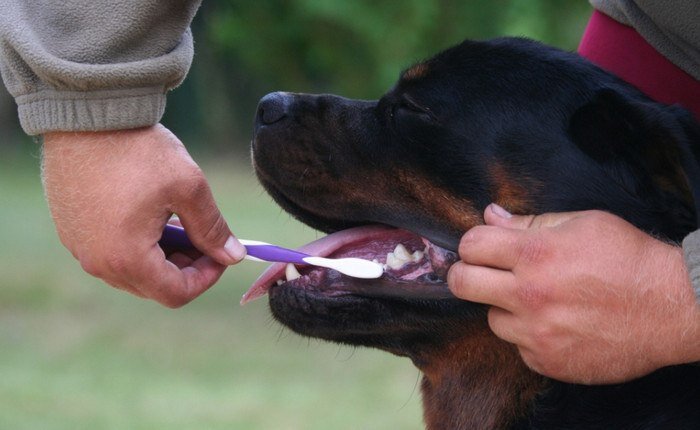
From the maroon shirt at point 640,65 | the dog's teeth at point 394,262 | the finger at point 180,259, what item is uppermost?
the maroon shirt at point 640,65

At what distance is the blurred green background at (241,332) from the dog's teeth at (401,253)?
2.53 meters

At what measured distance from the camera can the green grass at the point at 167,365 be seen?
7.23 m

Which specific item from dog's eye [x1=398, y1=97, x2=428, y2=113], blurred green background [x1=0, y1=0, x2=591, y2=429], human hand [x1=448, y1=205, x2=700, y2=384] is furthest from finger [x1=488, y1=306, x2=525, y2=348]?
blurred green background [x1=0, y1=0, x2=591, y2=429]

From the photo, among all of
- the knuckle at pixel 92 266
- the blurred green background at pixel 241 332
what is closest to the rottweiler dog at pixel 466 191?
the knuckle at pixel 92 266

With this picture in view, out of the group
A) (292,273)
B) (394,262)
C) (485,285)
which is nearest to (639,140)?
(485,285)

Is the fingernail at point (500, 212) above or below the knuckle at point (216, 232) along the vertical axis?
above

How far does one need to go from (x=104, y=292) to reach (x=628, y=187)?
343 inches

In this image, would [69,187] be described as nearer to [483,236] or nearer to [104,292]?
[483,236]

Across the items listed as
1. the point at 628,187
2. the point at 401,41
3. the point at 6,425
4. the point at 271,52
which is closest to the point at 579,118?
the point at 628,187

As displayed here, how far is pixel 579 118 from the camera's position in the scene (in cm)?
294

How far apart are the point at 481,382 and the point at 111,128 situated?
3.81 ft

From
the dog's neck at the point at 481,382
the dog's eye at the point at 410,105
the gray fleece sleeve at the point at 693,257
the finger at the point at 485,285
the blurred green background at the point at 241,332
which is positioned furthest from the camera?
the blurred green background at the point at 241,332

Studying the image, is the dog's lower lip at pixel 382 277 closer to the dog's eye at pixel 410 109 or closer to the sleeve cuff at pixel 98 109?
the dog's eye at pixel 410 109

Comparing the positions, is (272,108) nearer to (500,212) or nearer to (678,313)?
(500,212)
